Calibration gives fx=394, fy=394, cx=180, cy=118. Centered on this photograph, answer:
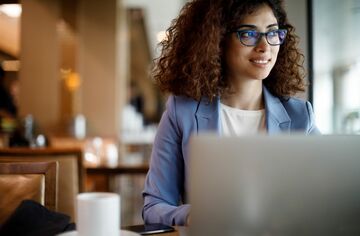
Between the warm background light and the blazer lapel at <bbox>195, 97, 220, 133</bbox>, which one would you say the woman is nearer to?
the blazer lapel at <bbox>195, 97, 220, 133</bbox>

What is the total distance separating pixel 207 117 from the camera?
123cm

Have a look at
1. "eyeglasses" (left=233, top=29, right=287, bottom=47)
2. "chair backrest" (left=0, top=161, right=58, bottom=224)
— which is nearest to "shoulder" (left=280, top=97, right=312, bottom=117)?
"eyeglasses" (left=233, top=29, right=287, bottom=47)

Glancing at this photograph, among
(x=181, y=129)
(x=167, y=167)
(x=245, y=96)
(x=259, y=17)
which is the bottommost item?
(x=167, y=167)

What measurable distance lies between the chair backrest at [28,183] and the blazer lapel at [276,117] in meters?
0.64

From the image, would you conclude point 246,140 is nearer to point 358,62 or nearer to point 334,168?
point 334,168

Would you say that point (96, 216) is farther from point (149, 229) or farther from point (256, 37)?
point (256, 37)

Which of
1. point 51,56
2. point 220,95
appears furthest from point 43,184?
point 51,56

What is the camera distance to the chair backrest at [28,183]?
3.47ft

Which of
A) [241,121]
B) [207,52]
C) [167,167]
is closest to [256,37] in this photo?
[207,52]

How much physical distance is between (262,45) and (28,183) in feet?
2.51

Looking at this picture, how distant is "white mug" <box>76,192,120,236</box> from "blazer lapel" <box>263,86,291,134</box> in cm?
65

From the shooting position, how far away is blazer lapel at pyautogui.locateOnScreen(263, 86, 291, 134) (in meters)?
1.22

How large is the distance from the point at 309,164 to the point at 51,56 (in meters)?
4.79

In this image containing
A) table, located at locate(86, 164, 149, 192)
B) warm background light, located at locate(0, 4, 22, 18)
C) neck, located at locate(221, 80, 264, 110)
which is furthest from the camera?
warm background light, located at locate(0, 4, 22, 18)
